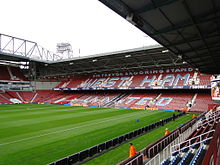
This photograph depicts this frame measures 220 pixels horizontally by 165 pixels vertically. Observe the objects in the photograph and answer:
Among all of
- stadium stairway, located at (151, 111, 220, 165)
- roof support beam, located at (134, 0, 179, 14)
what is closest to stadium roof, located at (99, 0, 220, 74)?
roof support beam, located at (134, 0, 179, 14)

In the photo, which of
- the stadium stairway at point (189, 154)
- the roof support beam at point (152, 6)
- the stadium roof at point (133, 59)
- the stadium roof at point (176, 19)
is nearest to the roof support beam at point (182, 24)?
the stadium roof at point (176, 19)

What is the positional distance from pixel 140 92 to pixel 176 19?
3594 centimetres

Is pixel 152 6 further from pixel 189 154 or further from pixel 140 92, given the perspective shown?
pixel 140 92

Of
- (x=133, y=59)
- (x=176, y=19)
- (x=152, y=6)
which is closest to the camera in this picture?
(x=152, y=6)

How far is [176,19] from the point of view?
627cm

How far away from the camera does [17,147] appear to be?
10.6m

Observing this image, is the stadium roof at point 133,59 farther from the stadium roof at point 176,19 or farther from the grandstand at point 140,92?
the stadium roof at point 176,19

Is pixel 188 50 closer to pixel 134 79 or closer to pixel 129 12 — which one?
pixel 129 12

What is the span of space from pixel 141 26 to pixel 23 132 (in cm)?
1351

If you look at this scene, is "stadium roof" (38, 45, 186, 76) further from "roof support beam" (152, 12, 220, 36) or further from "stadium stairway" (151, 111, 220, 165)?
"stadium stairway" (151, 111, 220, 165)

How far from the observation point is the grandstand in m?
6.01

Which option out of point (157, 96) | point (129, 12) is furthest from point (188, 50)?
point (157, 96)

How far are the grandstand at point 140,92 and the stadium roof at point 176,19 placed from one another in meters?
0.03

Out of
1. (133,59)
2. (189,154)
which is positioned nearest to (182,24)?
(189,154)
